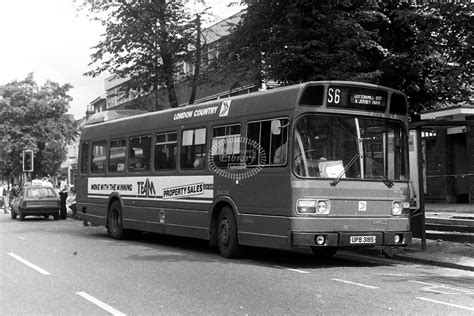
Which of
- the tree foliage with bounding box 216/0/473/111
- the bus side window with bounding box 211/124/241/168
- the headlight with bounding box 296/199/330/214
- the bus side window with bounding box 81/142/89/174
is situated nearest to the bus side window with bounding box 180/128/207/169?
the bus side window with bounding box 211/124/241/168

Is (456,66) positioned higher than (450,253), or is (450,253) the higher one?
(456,66)

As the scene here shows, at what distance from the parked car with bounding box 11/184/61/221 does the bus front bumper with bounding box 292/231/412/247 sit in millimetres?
17456

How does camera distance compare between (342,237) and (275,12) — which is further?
(275,12)

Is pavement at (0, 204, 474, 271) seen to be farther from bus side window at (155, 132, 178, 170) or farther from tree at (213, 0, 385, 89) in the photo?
bus side window at (155, 132, 178, 170)

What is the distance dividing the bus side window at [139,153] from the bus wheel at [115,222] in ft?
4.47

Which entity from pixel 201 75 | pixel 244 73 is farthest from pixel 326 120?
pixel 201 75

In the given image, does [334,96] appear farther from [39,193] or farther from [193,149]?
[39,193]

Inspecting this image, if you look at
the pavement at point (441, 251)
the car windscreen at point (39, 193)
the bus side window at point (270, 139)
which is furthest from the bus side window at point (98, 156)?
the car windscreen at point (39, 193)

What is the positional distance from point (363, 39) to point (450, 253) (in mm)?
5284

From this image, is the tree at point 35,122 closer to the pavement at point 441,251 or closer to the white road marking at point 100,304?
the pavement at point 441,251

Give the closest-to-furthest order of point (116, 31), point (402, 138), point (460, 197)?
1. point (402, 138)
2. point (116, 31)
3. point (460, 197)

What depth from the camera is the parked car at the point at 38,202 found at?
79.7 feet

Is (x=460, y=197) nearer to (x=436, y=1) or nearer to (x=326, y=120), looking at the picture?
(x=436, y=1)

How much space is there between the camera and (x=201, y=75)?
20766mm
